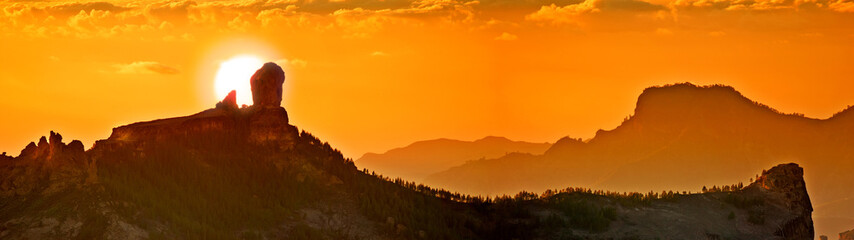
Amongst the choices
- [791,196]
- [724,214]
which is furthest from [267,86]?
[791,196]

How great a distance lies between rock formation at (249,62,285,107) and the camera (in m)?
136

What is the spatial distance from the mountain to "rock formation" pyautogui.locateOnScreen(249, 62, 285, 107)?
208mm

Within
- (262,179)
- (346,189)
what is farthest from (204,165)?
(346,189)


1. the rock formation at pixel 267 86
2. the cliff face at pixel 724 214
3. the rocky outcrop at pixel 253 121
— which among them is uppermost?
the rock formation at pixel 267 86

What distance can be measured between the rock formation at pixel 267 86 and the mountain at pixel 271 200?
0.68ft

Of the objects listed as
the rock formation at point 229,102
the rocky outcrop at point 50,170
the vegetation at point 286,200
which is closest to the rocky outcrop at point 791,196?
the vegetation at point 286,200

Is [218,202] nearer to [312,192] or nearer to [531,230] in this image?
[312,192]

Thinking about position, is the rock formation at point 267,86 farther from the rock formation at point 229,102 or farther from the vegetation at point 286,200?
the vegetation at point 286,200

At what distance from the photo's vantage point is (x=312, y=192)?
430 feet

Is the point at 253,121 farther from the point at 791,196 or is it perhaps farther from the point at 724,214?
the point at 791,196

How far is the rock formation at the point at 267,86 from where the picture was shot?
446ft

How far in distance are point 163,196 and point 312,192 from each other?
17793 millimetres

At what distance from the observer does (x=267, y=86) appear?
136m

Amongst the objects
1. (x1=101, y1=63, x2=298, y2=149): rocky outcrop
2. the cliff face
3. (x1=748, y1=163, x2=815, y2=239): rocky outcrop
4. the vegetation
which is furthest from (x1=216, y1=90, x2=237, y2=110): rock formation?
(x1=748, y1=163, x2=815, y2=239): rocky outcrop
